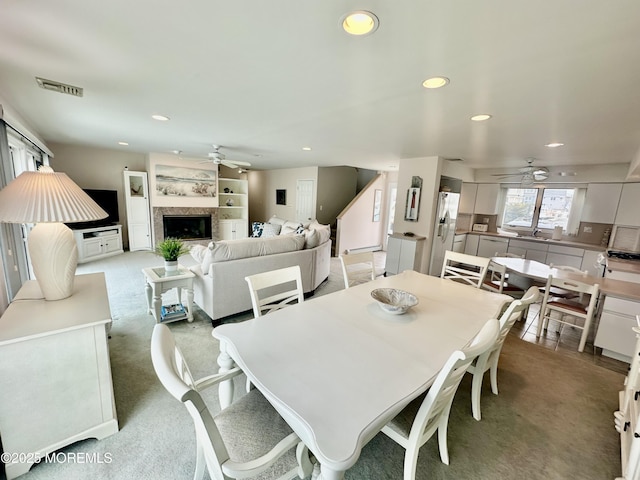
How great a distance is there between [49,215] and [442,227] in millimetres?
5196

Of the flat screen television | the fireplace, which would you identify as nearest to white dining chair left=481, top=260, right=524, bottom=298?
the fireplace

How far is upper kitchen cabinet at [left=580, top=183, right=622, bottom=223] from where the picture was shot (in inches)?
170

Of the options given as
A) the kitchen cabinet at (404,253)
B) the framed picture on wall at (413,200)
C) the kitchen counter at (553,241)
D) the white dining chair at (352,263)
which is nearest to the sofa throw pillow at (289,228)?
the kitchen cabinet at (404,253)

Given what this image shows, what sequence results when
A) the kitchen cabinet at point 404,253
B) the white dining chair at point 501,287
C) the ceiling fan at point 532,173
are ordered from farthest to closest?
the kitchen cabinet at point 404,253, the ceiling fan at point 532,173, the white dining chair at point 501,287

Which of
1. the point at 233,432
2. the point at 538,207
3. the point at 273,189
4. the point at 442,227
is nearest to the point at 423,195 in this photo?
the point at 442,227

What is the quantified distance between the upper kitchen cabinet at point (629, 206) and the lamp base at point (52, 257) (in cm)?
721

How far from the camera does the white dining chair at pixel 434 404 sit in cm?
97

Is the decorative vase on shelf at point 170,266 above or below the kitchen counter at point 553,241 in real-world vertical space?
below

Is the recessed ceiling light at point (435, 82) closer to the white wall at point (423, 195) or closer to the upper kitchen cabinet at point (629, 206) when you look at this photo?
the white wall at point (423, 195)

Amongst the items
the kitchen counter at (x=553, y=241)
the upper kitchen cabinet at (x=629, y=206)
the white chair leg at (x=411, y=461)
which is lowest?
the white chair leg at (x=411, y=461)

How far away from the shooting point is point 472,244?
5.88m

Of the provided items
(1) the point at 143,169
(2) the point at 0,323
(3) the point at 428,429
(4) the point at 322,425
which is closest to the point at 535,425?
A: (3) the point at 428,429

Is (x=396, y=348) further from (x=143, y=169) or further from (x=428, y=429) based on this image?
(x=143, y=169)

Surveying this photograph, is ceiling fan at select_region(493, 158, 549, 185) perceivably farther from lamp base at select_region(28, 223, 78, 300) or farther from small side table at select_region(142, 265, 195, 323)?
lamp base at select_region(28, 223, 78, 300)
